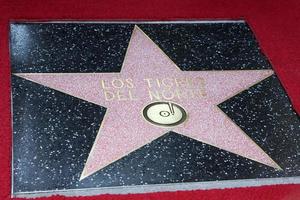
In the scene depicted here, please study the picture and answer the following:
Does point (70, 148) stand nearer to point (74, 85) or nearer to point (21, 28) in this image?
point (74, 85)

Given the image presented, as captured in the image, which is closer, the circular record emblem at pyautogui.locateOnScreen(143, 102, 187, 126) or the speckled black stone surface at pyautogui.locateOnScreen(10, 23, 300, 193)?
the speckled black stone surface at pyautogui.locateOnScreen(10, 23, 300, 193)

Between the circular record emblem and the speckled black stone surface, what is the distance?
0.21 ft

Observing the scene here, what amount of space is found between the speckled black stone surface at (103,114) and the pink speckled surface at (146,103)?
3 centimetres

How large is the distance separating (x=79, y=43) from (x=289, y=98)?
0.81m

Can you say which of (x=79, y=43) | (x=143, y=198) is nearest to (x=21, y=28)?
(x=79, y=43)

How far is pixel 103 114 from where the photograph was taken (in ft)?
5.74

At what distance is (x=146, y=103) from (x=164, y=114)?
81 millimetres

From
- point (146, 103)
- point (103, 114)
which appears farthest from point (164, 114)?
point (103, 114)

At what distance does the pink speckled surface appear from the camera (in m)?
1.66

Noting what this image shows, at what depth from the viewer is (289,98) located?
75.4 inches

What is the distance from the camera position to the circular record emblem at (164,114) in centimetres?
175

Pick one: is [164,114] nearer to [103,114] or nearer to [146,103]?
[146,103]

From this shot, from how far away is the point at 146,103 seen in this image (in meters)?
1.81

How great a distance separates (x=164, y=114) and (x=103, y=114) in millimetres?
200
